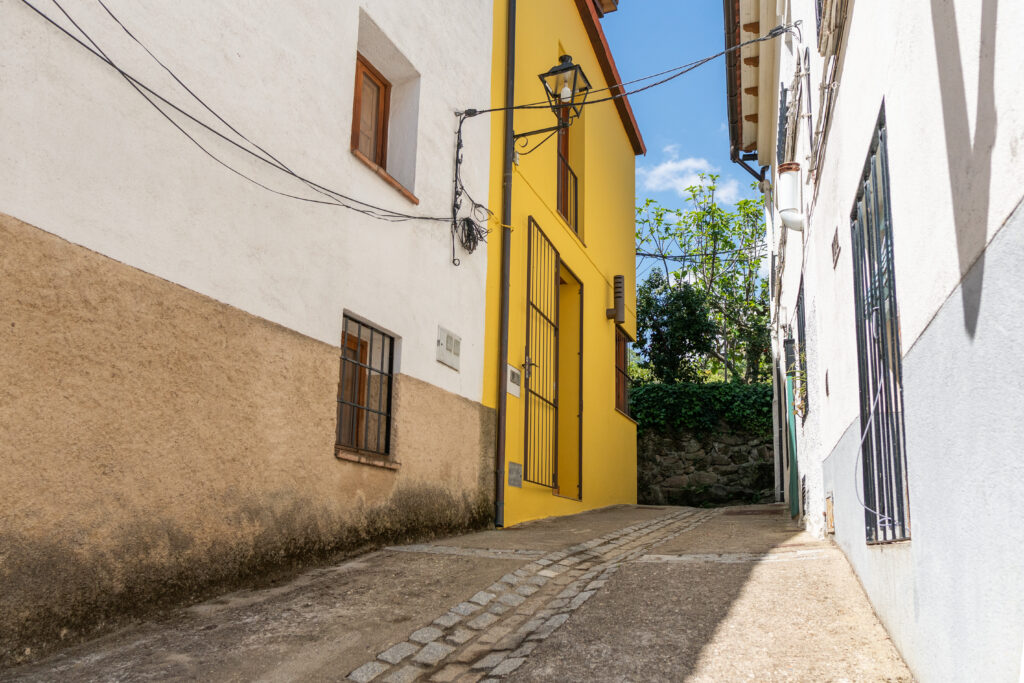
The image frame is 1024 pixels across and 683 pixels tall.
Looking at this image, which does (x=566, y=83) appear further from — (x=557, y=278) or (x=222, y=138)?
(x=222, y=138)

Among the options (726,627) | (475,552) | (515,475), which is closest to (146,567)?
(475,552)

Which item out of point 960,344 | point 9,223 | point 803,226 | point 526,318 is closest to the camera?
point 960,344

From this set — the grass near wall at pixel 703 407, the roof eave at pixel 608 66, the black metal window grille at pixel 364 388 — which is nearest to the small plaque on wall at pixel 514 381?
the black metal window grille at pixel 364 388

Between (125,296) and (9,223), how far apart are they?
673mm

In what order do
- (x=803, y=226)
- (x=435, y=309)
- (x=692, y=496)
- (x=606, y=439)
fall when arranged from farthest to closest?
(x=692, y=496)
(x=606, y=439)
(x=803, y=226)
(x=435, y=309)

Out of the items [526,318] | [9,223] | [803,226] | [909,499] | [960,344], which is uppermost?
[803,226]

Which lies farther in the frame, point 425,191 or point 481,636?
point 425,191

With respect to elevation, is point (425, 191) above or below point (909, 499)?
above

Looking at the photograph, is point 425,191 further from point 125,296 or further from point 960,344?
point 960,344

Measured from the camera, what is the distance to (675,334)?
61.3ft

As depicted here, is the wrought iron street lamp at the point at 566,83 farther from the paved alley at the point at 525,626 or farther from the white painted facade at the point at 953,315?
the paved alley at the point at 525,626

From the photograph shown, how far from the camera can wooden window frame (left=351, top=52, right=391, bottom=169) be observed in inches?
270

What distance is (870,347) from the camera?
4152mm

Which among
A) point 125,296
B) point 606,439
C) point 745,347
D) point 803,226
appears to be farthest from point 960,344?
point 745,347
